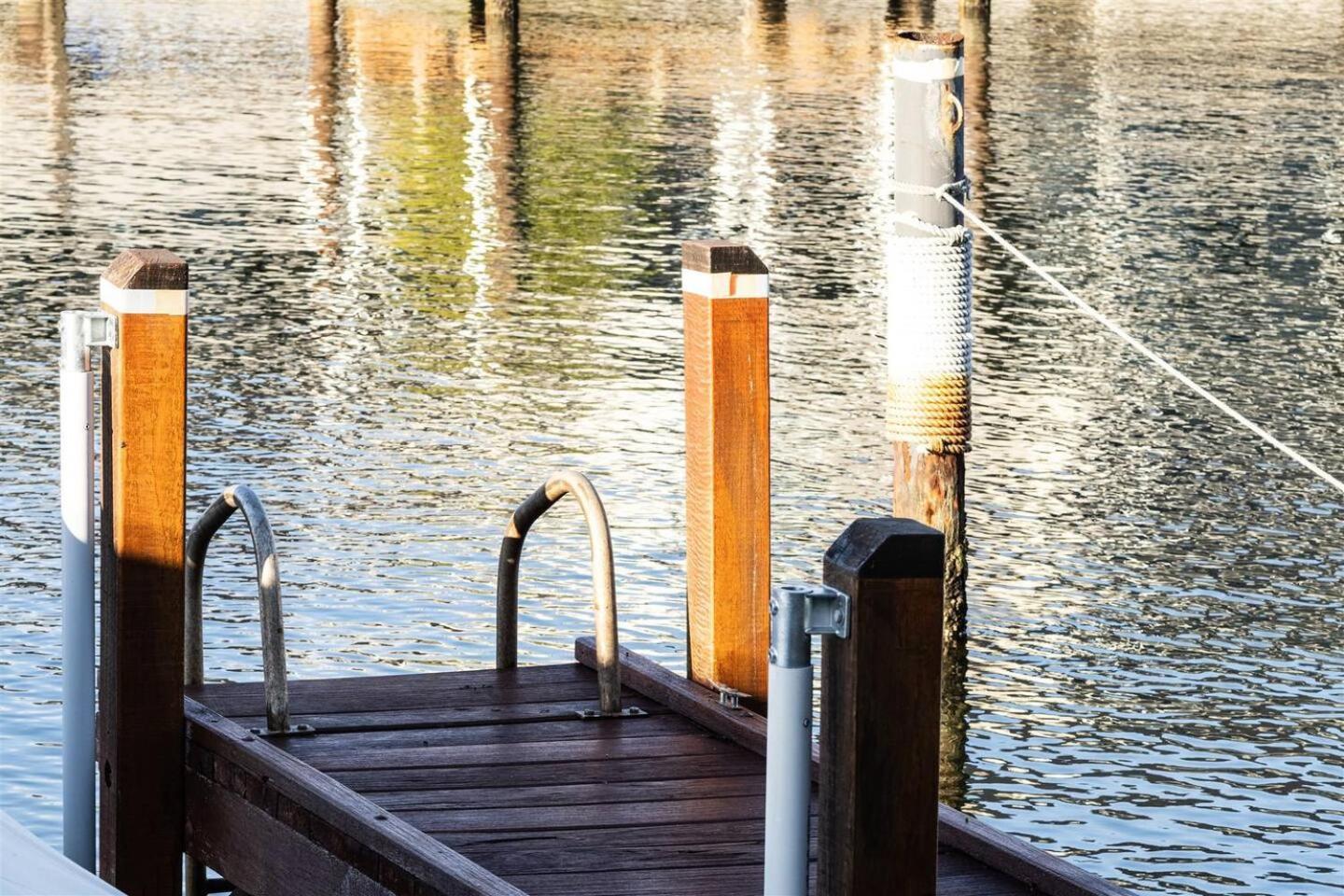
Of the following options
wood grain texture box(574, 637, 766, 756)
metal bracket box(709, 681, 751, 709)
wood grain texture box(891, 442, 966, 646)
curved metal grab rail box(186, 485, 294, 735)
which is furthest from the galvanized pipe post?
wood grain texture box(891, 442, 966, 646)

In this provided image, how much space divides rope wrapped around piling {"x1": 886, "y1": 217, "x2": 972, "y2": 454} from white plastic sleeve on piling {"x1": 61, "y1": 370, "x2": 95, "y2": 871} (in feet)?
9.70

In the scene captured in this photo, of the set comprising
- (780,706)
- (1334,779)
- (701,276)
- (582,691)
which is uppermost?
(701,276)

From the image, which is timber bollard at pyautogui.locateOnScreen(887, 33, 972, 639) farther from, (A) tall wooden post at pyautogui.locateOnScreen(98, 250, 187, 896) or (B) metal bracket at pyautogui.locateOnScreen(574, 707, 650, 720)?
(A) tall wooden post at pyautogui.locateOnScreen(98, 250, 187, 896)

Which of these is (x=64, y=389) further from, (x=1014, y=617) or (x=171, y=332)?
(x=1014, y=617)

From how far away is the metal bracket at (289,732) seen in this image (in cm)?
639

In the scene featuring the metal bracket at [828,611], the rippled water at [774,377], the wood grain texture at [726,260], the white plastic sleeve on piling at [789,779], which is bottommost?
the rippled water at [774,377]

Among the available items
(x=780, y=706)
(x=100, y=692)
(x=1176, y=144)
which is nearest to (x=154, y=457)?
(x=100, y=692)

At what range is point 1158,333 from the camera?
51.3 ft

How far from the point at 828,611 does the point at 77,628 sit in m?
3.07

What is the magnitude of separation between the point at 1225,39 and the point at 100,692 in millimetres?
36728

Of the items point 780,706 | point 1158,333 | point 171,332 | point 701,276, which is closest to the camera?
point 780,706

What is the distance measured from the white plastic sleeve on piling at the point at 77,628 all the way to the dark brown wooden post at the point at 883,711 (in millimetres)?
2936

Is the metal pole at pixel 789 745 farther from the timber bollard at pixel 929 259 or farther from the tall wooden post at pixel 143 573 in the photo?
the timber bollard at pixel 929 259

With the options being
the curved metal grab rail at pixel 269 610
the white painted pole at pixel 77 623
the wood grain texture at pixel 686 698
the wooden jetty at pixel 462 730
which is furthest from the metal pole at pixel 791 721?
the white painted pole at pixel 77 623
